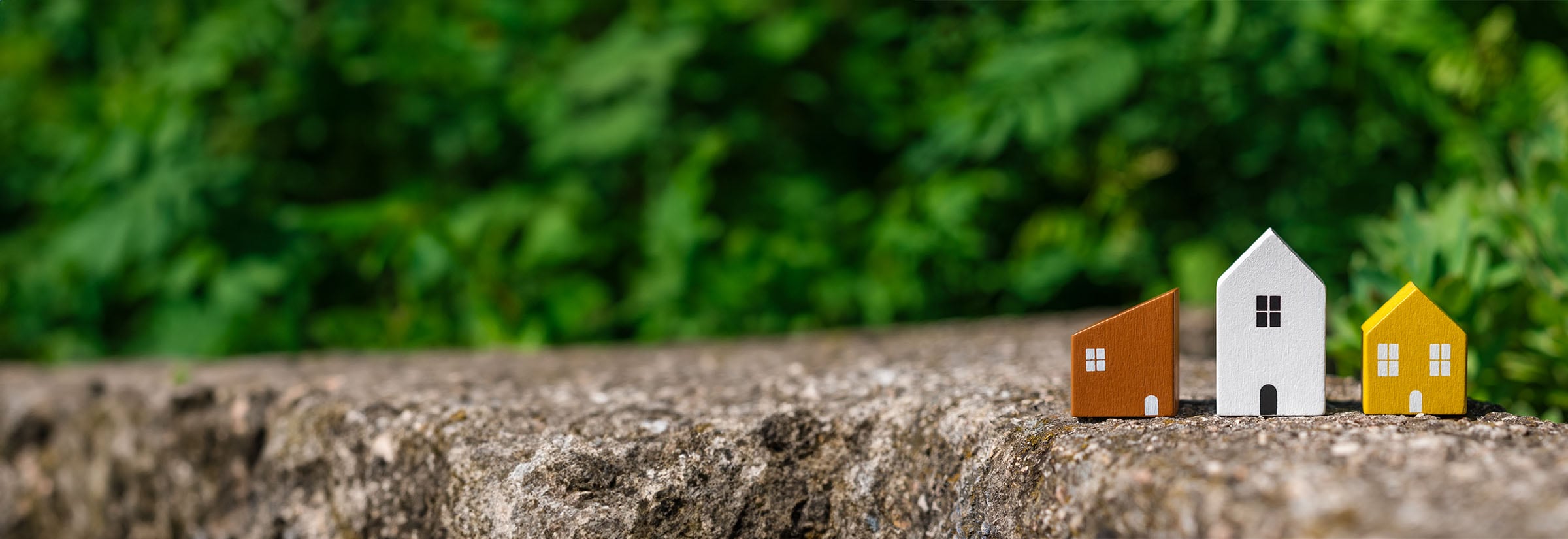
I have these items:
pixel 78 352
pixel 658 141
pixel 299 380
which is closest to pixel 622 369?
pixel 299 380

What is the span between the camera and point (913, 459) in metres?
1.58

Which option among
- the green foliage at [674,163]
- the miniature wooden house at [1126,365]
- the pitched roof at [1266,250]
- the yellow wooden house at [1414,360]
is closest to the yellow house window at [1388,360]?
the yellow wooden house at [1414,360]

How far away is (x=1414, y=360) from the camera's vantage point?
135cm

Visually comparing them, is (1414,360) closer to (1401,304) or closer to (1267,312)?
(1401,304)

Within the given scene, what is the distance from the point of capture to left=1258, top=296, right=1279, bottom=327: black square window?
4.48 ft

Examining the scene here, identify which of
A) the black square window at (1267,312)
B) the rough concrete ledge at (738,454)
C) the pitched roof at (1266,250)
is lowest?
the rough concrete ledge at (738,454)

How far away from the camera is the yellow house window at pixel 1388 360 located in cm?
135

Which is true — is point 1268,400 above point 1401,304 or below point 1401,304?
below

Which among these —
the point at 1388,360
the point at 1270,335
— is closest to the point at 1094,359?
the point at 1270,335

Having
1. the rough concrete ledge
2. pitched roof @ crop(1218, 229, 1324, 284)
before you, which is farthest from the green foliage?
pitched roof @ crop(1218, 229, 1324, 284)

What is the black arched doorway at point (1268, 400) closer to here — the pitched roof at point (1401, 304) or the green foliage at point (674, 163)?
the pitched roof at point (1401, 304)

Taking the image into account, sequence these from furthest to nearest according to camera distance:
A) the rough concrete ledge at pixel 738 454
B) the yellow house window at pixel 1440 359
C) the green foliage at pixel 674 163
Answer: the green foliage at pixel 674 163 < the yellow house window at pixel 1440 359 < the rough concrete ledge at pixel 738 454

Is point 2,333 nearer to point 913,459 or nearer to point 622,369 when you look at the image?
point 622,369

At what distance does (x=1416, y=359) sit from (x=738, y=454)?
97 cm
